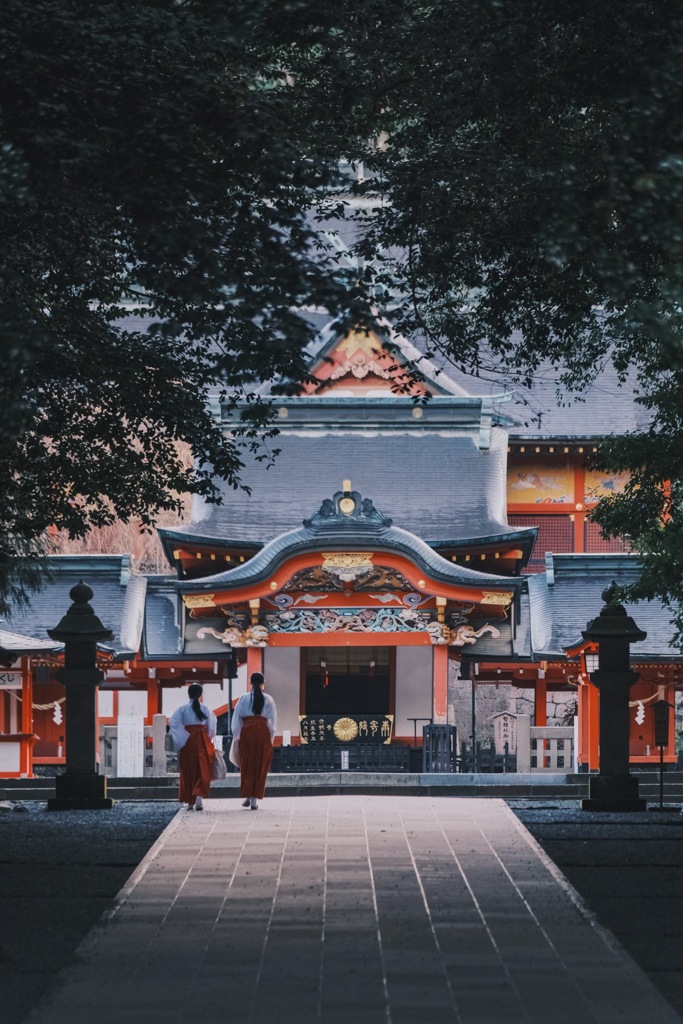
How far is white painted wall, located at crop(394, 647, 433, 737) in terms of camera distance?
26.1 m

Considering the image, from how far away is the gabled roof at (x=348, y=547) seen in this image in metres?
24.0

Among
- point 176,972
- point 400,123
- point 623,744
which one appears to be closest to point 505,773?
point 623,744

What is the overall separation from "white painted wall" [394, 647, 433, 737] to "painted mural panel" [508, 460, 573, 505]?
4.18 m

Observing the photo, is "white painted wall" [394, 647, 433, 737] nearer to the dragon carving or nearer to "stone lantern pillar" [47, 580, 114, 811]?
the dragon carving

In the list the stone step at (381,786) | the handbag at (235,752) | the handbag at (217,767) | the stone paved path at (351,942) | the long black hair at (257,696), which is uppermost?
the long black hair at (257,696)

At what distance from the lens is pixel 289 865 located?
11156 millimetres

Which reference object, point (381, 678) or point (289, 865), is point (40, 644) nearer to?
point (381, 678)

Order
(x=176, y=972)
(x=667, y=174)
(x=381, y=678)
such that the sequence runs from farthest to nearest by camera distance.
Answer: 1. (x=381, y=678)
2. (x=667, y=174)
3. (x=176, y=972)

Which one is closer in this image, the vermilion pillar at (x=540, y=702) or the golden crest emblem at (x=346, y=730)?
the golden crest emblem at (x=346, y=730)

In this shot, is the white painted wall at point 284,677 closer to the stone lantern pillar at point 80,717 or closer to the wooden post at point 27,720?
the wooden post at point 27,720

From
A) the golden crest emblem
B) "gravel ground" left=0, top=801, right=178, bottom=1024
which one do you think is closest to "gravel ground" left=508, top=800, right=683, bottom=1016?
"gravel ground" left=0, top=801, right=178, bottom=1024

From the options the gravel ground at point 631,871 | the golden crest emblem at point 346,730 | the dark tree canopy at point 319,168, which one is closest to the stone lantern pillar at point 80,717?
the gravel ground at point 631,871

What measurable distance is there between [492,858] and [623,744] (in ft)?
17.3

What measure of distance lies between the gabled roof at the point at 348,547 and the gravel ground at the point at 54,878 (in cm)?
759
